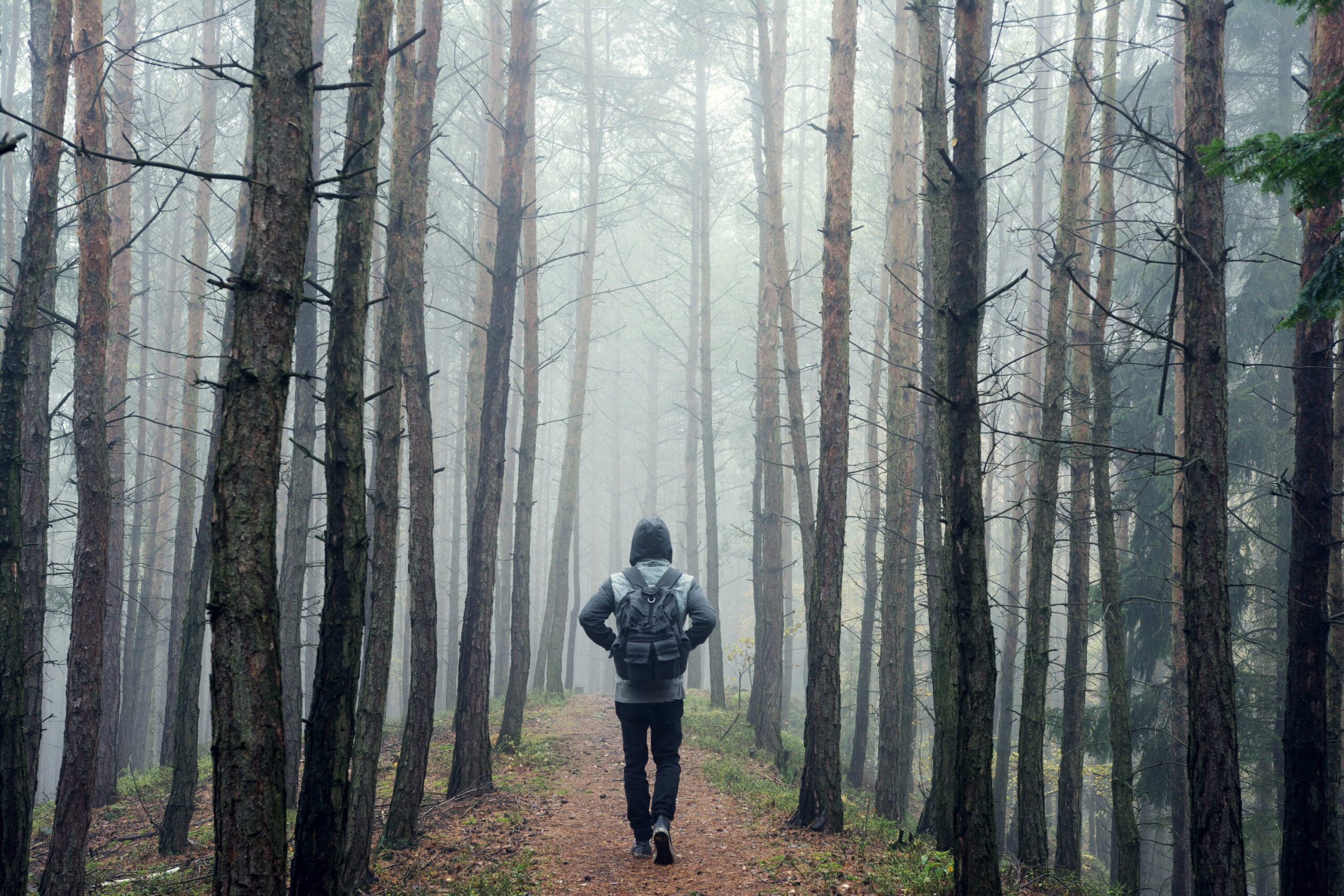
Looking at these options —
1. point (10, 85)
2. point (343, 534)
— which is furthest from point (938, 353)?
point (10, 85)

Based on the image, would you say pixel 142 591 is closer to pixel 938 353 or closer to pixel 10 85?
pixel 10 85

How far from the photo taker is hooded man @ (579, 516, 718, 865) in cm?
654

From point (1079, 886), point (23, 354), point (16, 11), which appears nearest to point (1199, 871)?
point (1079, 886)

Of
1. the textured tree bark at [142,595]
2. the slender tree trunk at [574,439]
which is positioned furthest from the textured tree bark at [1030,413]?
the textured tree bark at [142,595]

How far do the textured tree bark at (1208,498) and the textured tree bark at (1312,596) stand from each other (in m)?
2.45

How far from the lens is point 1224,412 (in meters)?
6.29

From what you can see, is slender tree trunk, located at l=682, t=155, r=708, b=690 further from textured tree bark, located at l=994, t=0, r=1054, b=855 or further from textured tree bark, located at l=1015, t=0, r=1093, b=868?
textured tree bark, located at l=1015, t=0, r=1093, b=868

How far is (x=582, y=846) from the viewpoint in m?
7.27

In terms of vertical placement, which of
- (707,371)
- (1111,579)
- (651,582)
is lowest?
(1111,579)

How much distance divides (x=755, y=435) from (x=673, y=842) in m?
11.1

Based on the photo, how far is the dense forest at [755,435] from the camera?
5.18 meters

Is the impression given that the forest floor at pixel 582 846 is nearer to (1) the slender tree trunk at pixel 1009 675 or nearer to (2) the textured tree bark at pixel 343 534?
(2) the textured tree bark at pixel 343 534

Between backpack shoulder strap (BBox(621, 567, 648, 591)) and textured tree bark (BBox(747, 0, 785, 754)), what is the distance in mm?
7073

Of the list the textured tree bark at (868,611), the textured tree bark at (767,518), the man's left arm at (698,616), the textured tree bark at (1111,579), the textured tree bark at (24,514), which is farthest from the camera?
the textured tree bark at (868,611)
